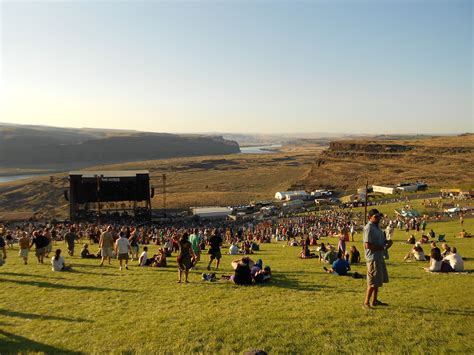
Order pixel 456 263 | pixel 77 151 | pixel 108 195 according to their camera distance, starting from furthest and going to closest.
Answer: pixel 77 151 → pixel 108 195 → pixel 456 263

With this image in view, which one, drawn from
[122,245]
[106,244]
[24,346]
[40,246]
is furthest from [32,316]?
[40,246]

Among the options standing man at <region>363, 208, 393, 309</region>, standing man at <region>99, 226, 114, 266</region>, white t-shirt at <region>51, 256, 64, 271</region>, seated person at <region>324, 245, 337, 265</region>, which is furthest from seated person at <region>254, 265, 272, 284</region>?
white t-shirt at <region>51, 256, 64, 271</region>

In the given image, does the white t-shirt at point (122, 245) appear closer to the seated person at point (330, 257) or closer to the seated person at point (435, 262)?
the seated person at point (330, 257)

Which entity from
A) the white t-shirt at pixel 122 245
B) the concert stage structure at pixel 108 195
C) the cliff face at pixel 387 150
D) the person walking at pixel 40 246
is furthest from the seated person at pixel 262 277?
the cliff face at pixel 387 150

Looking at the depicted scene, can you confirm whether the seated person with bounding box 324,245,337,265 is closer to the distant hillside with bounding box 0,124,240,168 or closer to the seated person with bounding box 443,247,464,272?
the seated person with bounding box 443,247,464,272

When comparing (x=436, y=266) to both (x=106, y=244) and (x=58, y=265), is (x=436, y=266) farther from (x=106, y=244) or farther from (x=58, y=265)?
(x=58, y=265)

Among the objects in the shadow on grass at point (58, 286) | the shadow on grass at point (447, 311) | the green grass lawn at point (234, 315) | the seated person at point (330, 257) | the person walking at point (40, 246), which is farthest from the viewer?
the person walking at point (40, 246)

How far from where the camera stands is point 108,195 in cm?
4784

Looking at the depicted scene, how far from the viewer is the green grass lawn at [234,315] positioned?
6.66 meters

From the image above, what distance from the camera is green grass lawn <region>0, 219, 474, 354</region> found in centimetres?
666

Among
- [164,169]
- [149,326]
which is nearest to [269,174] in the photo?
[164,169]

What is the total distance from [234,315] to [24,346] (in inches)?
153

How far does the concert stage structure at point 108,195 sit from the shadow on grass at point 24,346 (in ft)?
130

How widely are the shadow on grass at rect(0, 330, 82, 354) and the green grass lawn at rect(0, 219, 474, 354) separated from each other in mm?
18
